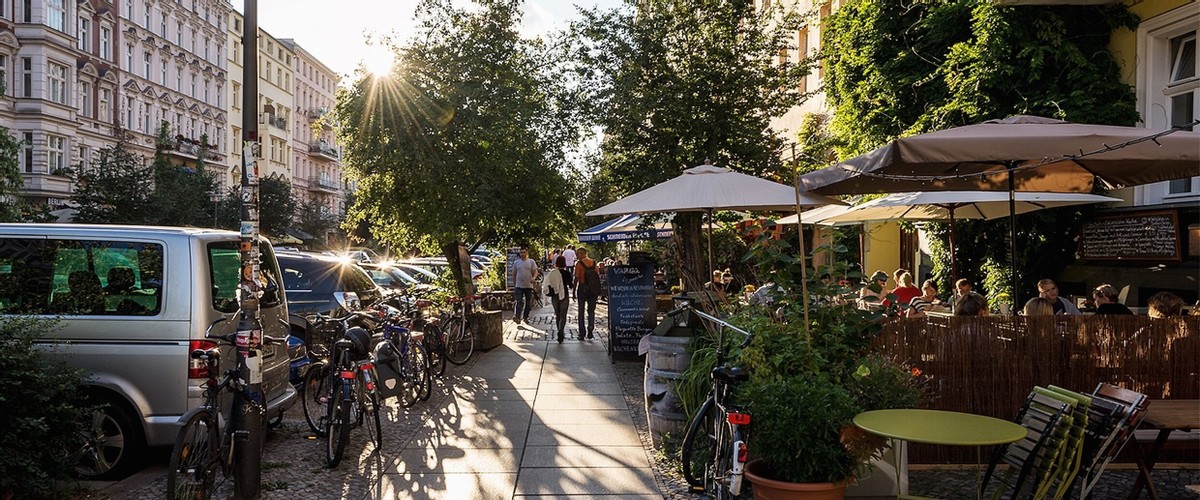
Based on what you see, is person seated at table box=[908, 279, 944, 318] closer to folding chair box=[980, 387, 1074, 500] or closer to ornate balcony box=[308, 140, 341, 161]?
folding chair box=[980, 387, 1074, 500]

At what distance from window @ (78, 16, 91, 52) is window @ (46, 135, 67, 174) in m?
5.06

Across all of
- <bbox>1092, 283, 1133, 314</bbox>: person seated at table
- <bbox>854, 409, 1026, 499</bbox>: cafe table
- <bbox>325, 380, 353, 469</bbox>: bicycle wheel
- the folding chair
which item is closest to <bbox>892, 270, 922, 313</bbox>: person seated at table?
<bbox>1092, 283, 1133, 314</bbox>: person seated at table

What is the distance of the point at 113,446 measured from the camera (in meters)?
6.72

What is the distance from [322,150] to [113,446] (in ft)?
259

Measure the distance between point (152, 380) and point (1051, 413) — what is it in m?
5.78

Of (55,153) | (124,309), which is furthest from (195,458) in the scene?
(55,153)

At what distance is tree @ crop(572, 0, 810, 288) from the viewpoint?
14.6 meters

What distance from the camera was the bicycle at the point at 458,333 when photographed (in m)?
12.8

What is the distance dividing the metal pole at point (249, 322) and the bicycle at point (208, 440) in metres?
0.02

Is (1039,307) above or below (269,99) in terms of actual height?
below

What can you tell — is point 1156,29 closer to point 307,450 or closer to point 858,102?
point 858,102

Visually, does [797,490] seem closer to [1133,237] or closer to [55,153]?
[1133,237]

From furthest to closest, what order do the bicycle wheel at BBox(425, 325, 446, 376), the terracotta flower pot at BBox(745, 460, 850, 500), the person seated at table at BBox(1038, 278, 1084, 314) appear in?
the bicycle wheel at BBox(425, 325, 446, 376)
the person seated at table at BBox(1038, 278, 1084, 314)
the terracotta flower pot at BBox(745, 460, 850, 500)

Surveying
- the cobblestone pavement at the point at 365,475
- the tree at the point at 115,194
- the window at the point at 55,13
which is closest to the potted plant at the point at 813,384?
the cobblestone pavement at the point at 365,475
